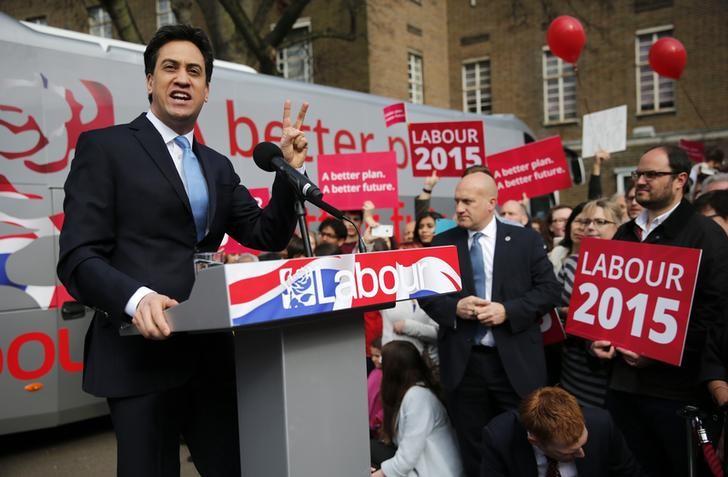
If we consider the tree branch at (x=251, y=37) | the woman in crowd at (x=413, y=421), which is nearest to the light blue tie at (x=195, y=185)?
the woman in crowd at (x=413, y=421)

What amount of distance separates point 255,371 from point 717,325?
2111mm

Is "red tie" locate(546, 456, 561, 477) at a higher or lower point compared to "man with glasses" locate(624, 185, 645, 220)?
lower

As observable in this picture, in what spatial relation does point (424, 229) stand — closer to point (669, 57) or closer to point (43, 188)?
point (43, 188)

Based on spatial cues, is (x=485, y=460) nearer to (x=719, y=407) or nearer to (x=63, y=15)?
(x=719, y=407)

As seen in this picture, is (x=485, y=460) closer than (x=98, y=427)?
Yes

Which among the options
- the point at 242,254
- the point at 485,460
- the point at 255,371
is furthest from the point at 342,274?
the point at 242,254

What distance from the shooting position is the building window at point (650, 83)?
2133cm

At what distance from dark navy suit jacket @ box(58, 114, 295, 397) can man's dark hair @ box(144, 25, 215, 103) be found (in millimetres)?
186

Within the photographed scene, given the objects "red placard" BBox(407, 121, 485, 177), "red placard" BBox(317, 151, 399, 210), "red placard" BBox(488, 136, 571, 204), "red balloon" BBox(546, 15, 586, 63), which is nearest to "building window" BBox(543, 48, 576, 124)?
"red balloon" BBox(546, 15, 586, 63)

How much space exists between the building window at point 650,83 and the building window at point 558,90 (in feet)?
6.53

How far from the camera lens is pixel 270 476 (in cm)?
179

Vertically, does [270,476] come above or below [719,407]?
above

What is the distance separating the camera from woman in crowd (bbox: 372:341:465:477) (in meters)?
4.02

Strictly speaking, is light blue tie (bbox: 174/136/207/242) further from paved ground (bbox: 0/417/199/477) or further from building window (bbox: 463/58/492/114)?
building window (bbox: 463/58/492/114)
